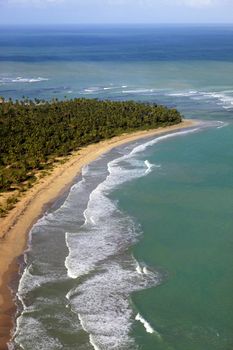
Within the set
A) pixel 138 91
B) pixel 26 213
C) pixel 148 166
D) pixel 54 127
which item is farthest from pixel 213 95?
pixel 26 213

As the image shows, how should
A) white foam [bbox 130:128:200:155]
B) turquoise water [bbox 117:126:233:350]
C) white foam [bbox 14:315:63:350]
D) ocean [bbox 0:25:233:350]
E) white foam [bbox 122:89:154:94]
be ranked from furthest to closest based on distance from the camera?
white foam [bbox 122:89:154:94] → white foam [bbox 130:128:200:155] → turquoise water [bbox 117:126:233:350] → ocean [bbox 0:25:233:350] → white foam [bbox 14:315:63:350]

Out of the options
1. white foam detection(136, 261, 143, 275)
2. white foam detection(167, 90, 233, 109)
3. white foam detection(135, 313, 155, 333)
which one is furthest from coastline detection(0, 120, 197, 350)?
white foam detection(167, 90, 233, 109)

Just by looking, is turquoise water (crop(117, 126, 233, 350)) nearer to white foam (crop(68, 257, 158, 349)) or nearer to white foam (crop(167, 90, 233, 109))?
white foam (crop(68, 257, 158, 349))

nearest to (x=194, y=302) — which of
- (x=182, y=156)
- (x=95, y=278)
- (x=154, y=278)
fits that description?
(x=154, y=278)

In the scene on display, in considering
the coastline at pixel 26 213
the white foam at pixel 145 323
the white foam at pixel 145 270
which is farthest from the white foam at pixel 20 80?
the white foam at pixel 145 323

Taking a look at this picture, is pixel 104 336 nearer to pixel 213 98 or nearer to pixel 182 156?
pixel 182 156

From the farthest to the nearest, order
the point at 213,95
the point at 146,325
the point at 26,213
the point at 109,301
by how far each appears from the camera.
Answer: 1. the point at 213,95
2. the point at 26,213
3. the point at 109,301
4. the point at 146,325

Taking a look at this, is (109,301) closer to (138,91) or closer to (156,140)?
(156,140)
